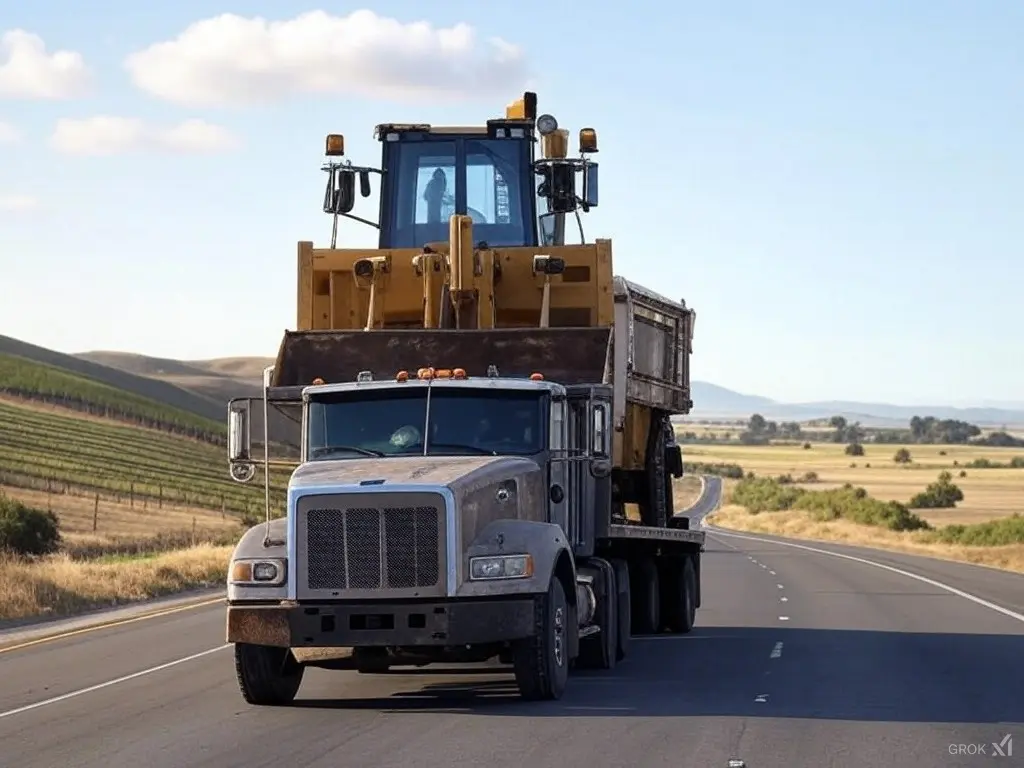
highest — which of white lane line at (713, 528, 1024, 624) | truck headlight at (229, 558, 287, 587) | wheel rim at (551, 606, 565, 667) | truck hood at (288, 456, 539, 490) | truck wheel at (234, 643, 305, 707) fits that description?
truck hood at (288, 456, 539, 490)

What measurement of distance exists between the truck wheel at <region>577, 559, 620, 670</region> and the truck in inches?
1.1

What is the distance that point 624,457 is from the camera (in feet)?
71.5

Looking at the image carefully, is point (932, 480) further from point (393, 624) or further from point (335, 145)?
point (393, 624)

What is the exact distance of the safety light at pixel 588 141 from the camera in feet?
69.9

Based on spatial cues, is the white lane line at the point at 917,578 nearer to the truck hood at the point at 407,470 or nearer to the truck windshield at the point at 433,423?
the truck windshield at the point at 433,423

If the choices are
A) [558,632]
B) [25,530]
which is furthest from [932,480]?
[558,632]

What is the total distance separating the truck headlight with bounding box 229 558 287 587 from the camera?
14922mm

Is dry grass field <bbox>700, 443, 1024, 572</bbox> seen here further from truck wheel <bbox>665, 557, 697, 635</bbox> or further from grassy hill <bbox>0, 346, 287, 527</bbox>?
truck wheel <bbox>665, 557, 697, 635</bbox>

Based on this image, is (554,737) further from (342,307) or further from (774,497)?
(774,497)

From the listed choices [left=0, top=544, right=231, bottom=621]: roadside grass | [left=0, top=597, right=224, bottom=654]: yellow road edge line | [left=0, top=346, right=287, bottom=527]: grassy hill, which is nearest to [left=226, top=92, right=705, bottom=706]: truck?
[left=0, top=597, right=224, bottom=654]: yellow road edge line

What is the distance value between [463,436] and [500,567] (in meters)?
1.85

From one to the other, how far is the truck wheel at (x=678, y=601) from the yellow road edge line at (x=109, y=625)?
7.49 metres

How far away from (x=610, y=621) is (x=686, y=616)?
568 cm

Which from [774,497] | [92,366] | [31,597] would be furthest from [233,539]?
[92,366]
